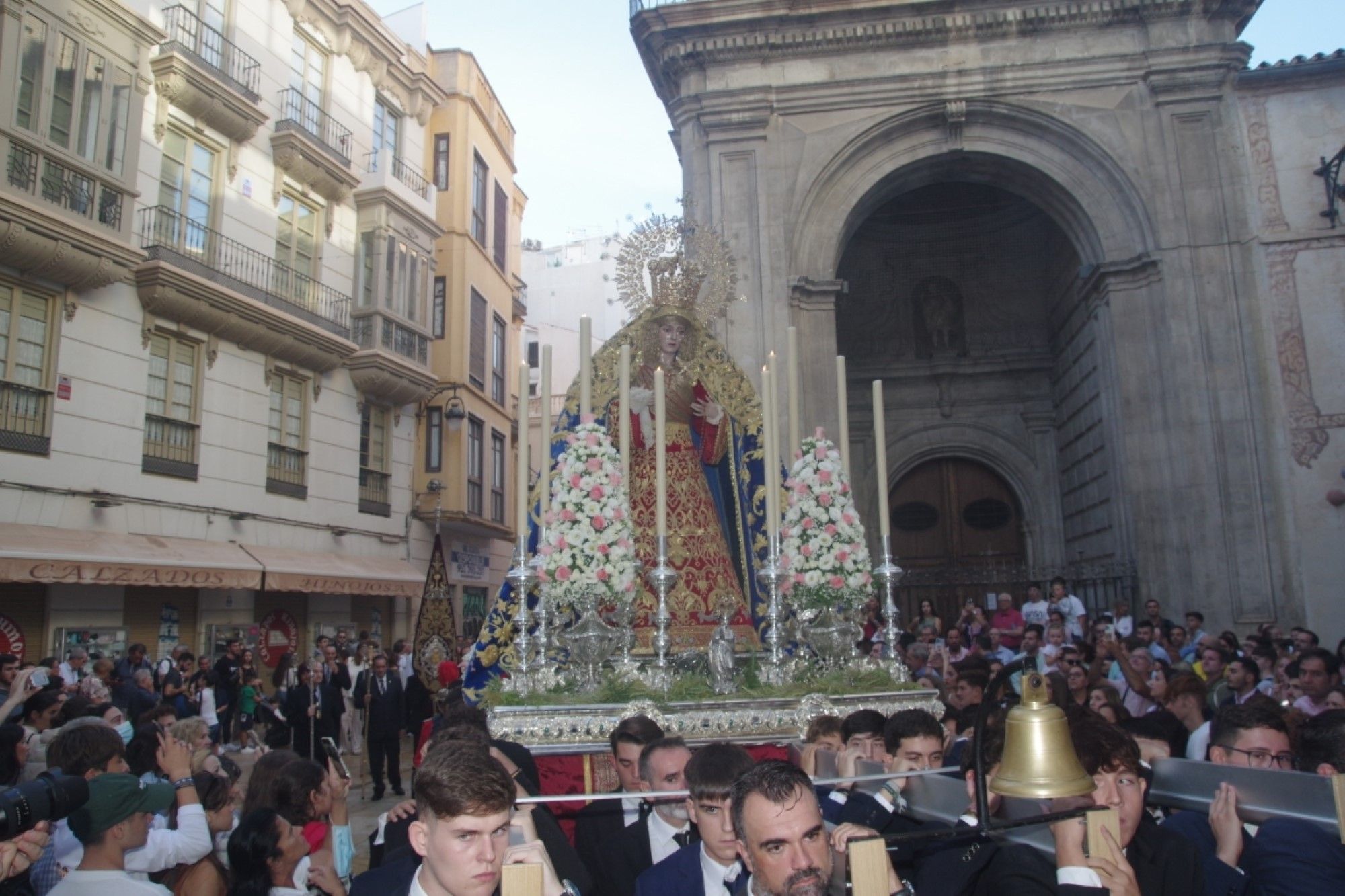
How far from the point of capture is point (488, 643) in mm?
6734

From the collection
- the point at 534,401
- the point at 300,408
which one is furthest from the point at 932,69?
the point at 534,401

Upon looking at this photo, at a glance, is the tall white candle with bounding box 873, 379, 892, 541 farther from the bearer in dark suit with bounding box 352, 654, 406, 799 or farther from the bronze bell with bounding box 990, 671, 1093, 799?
the bearer in dark suit with bounding box 352, 654, 406, 799

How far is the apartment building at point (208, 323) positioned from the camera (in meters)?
13.0

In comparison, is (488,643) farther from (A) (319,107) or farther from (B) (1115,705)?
(A) (319,107)

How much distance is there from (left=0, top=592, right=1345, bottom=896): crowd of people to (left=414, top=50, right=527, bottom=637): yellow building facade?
52.9 ft

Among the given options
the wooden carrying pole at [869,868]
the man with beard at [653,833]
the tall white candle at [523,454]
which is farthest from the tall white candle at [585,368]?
the wooden carrying pole at [869,868]

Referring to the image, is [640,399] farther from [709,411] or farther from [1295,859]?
[1295,859]

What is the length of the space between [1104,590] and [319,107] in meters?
15.8

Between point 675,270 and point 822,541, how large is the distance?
2458mm

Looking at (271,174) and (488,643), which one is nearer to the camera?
(488,643)

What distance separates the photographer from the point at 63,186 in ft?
43.8

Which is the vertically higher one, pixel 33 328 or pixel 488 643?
pixel 33 328

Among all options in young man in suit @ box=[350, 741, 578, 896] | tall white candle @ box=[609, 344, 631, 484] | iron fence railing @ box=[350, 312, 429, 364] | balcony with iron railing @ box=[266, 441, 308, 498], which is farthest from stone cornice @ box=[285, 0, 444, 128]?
young man in suit @ box=[350, 741, 578, 896]

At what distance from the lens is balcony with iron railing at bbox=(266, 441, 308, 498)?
17469mm
